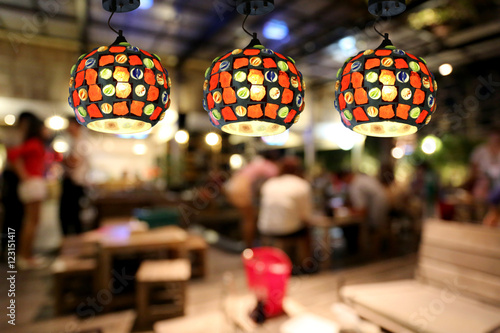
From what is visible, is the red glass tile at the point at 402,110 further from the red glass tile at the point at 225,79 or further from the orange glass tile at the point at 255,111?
the red glass tile at the point at 225,79

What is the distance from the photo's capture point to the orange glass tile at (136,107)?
1.13m

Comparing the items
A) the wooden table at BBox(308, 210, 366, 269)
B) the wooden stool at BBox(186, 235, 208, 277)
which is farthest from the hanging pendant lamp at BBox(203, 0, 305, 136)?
the wooden stool at BBox(186, 235, 208, 277)

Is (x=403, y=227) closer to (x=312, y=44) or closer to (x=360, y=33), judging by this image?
(x=360, y=33)

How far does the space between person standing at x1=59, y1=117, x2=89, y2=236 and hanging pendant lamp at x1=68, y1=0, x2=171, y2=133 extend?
3.50m

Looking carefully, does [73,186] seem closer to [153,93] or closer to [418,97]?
[153,93]

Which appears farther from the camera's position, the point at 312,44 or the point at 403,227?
the point at 312,44

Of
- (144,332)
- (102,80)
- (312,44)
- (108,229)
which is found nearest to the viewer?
(102,80)

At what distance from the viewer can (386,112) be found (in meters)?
1.15

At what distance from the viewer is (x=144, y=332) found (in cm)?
278

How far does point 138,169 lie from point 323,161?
8291 mm

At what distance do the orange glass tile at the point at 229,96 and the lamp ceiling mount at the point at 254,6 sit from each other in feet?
1.22

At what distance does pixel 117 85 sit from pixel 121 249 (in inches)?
92.3

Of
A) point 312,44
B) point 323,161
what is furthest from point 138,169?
point 312,44

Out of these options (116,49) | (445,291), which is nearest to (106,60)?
(116,49)
